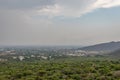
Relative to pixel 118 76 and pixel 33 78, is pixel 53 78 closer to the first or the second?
pixel 33 78

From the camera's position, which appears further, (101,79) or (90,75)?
(90,75)

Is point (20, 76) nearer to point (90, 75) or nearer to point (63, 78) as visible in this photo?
point (63, 78)

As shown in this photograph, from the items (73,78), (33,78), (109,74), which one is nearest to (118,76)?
(109,74)

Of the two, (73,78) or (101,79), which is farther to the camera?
(73,78)

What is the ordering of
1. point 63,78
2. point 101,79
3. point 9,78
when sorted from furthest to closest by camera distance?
1. point 9,78
2. point 63,78
3. point 101,79

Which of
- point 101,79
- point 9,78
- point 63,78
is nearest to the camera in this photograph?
point 101,79

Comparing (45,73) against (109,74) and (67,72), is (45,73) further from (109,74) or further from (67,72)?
(109,74)

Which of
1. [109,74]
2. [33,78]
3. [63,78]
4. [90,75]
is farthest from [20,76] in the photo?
[109,74]
